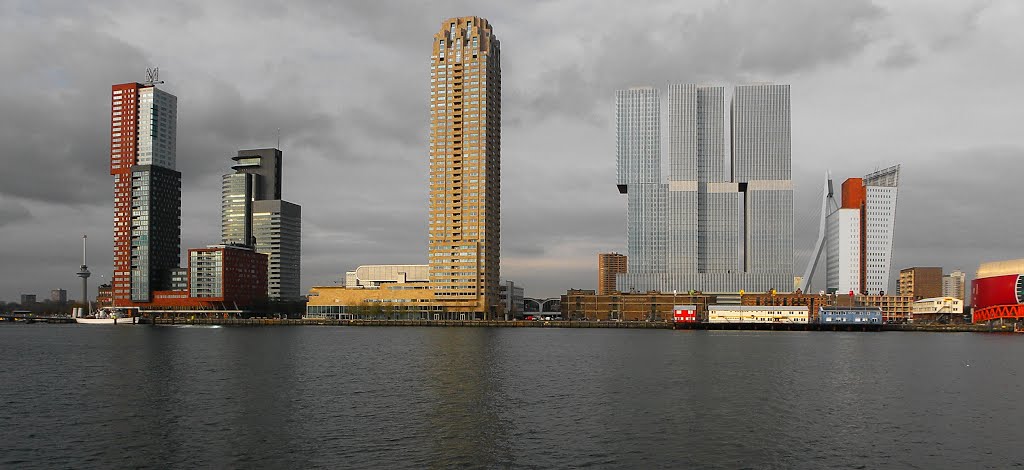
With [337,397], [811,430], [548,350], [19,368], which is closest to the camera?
[811,430]

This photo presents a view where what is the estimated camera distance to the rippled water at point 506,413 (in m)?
47.2

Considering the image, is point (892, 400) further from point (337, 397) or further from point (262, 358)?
point (262, 358)

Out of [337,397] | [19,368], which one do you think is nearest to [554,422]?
[337,397]

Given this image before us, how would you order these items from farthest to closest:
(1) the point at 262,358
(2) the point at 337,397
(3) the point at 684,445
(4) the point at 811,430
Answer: (1) the point at 262,358 → (2) the point at 337,397 → (4) the point at 811,430 → (3) the point at 684,445

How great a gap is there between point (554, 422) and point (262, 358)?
68.0 m

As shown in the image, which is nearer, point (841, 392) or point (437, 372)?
point (841, 392)

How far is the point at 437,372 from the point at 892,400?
47510mm

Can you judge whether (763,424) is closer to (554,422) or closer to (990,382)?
(554,422)

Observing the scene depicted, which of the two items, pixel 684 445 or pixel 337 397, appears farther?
pixel 337 397

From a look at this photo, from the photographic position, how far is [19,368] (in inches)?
3895

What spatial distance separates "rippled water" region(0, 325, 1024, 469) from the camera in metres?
47.2

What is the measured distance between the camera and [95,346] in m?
145

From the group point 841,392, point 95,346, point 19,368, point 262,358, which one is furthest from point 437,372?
point 95,346

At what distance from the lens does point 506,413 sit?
203 feet
